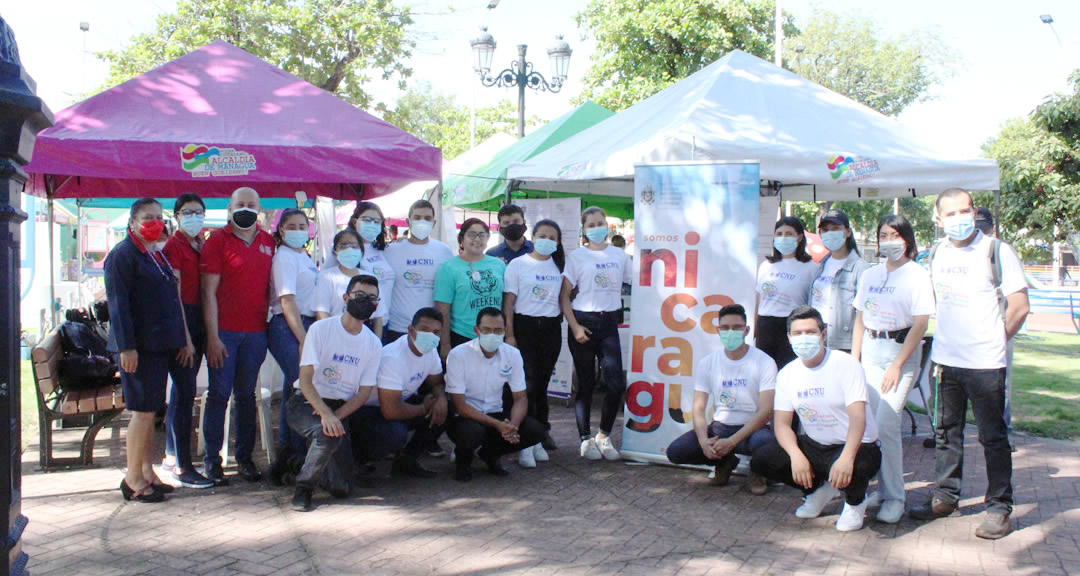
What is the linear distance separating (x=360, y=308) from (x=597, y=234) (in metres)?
2.05

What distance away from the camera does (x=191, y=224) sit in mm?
5359

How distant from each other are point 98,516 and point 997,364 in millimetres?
5121

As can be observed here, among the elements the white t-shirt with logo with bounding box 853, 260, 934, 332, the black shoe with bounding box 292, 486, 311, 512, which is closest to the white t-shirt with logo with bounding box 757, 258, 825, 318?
the white t-shirt with logo with bounding box 853, 260, 934, 332

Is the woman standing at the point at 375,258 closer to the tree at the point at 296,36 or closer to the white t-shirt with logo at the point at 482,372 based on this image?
the white t-shirt with logo at the point at 482,372

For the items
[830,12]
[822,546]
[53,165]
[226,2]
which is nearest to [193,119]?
[53,165]

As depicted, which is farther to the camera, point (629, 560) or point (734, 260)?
point (734, 260)

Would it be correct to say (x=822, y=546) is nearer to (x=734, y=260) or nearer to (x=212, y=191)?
(x=734, y=260)

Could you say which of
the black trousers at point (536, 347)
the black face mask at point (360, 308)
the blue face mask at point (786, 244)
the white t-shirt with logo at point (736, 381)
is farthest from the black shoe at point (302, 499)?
the blue face mask at point (786, 244)

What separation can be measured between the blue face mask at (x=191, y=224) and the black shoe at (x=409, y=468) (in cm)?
203

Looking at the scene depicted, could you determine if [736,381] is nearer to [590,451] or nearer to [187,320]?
[590,451]

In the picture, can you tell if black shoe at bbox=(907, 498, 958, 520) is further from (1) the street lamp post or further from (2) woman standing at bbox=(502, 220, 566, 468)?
(1) the street lamp post

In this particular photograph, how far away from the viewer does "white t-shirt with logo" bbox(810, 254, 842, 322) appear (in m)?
5.72

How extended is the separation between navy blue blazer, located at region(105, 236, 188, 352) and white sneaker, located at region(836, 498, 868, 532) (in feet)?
13.1

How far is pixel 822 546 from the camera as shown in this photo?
4.53 meters
